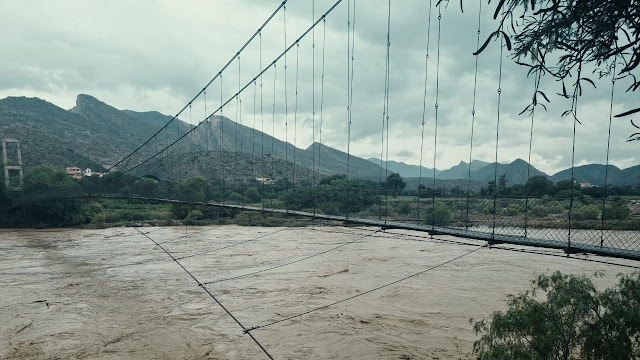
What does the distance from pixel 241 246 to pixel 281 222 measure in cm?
667

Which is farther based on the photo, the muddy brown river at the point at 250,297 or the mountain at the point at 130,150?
the mountain at the point at 130,150

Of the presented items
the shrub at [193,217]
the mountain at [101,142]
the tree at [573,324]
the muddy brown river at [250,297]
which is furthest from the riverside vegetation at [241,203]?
the tree at [573,324]

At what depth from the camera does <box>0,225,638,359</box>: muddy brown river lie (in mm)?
7281

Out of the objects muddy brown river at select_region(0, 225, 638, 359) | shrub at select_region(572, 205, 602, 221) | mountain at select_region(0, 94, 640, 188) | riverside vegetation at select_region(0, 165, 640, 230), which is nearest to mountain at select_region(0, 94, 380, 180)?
mountain at select_region(0, 94, 640, 188)

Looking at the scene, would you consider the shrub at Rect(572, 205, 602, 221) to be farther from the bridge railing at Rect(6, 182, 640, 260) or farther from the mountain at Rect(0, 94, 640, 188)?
the mountain at Rect(0, 94, 640, 188)

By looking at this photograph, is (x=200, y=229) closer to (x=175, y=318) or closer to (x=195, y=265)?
(x=195, y=265)

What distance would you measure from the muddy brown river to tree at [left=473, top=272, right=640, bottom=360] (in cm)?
166

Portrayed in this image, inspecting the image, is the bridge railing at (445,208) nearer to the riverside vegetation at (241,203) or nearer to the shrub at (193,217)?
the riverside vegetation at (241,203)

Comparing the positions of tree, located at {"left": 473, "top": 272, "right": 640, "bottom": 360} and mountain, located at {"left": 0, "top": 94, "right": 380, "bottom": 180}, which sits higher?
mountain, located at {"left": 0, "top": 94, "right": 380, "bottom": 180}

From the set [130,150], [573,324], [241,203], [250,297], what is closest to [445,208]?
[250,297]

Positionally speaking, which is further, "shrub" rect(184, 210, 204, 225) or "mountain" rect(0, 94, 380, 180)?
"mountain" rect(0, 94, 380, 180)

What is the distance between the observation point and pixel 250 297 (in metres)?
10.5

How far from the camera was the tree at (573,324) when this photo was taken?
11.8 feet

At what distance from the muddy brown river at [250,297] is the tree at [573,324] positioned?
1.66 meters
